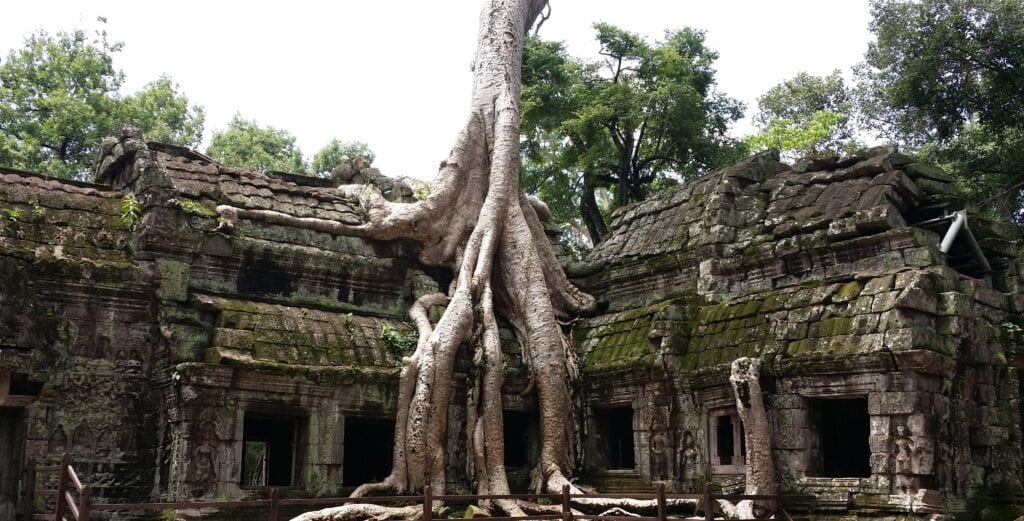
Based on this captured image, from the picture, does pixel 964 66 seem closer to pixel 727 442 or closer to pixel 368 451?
pixel 727 442

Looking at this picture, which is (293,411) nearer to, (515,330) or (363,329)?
(363,329)

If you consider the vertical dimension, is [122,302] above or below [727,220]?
below

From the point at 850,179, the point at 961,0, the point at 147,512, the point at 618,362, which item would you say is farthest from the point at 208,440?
the point at 961,0

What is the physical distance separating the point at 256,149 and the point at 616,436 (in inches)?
662

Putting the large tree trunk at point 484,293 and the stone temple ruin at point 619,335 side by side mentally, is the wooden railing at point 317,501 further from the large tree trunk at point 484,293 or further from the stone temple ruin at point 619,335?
the stone temple ruin at point 619,335

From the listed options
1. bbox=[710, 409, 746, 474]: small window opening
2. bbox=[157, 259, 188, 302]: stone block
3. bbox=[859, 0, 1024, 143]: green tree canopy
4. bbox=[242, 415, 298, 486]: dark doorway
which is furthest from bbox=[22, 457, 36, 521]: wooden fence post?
bbox=[859, 0, 1024, 143]: green tree canopy

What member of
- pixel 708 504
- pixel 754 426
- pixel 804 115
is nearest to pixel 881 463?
pixel 754 426

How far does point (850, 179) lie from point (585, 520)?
5401mm

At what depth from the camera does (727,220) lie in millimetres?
13336

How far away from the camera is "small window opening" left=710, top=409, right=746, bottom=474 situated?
11844mm

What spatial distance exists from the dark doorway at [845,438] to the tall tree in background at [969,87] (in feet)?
26.4

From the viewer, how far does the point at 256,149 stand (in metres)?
28.1

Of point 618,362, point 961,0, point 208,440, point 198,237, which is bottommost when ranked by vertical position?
point 208,440

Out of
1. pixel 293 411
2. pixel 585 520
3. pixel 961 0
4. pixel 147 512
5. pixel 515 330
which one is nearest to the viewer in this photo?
pixel 585 520
